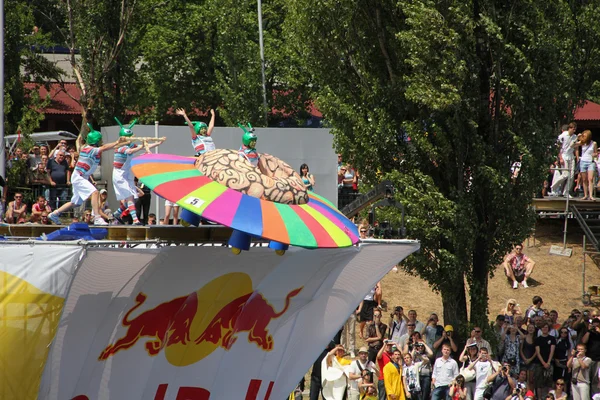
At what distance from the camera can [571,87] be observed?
19578mm

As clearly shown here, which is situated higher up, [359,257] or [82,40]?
[82,40]

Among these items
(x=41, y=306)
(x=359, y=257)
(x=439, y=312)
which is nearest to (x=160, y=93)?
(x=439, y=312)

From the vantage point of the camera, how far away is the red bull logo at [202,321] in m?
12.5

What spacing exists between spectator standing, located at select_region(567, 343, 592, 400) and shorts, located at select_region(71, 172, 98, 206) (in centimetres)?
926

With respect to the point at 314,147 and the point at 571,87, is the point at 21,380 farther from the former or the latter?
the point at 314,147

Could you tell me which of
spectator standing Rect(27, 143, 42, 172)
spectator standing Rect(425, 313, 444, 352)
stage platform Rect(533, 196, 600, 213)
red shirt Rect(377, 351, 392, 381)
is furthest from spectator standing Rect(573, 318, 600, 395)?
spectator standing Rect(27, 143, 42, 172)

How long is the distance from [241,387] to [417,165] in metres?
7.67

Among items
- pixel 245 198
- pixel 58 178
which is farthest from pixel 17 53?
pixel 245 198

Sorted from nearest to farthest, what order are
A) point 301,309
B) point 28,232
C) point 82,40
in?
point 28,232 → point 301,309 → point 82,40

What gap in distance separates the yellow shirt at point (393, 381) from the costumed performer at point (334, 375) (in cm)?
72

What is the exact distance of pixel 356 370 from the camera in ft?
59.4

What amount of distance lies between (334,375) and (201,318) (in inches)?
228

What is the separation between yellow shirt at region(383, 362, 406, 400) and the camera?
709 inches

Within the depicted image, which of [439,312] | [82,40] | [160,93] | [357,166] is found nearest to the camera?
[357,166]
